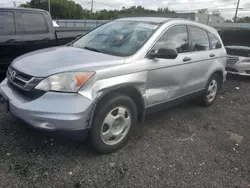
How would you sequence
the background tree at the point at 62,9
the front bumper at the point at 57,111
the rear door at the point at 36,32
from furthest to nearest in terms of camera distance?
the background tree at the point at 62,9, the rear door at the point at 36,32, the front bumper at the point at 57,111

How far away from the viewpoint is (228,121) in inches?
185

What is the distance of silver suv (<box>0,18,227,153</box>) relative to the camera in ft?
8.90

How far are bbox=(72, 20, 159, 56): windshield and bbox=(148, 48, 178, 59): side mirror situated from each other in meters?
0.20

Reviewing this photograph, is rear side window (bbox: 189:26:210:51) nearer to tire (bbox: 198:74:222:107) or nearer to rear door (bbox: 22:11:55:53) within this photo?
tire (bbox: 198:74:222:107)

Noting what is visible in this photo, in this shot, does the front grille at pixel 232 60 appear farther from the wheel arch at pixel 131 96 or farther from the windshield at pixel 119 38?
the wheel arch at pixel 131 96

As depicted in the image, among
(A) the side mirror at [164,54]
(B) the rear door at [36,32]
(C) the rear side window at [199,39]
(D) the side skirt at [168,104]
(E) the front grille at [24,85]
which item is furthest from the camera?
(B) the rear door at [36,32]

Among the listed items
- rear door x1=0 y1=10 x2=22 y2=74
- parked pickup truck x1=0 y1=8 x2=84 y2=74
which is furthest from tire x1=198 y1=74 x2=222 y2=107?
rear door x1=0 y1=10 x2=22 y2=74

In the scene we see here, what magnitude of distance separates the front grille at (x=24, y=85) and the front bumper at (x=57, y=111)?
0.08 meters

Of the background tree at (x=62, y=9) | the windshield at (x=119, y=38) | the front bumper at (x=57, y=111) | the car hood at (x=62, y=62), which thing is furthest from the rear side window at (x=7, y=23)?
the background tree at (x=62, y=9)

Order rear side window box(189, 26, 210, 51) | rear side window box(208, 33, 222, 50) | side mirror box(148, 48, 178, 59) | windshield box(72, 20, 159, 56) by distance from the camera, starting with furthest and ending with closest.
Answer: rear side window box(208, 33, 222, 50) < rear side window box(189, 26, 210, 51) < windshield box(72, 20, 159, 56) < side mirror box(148, 48, 178, 59)

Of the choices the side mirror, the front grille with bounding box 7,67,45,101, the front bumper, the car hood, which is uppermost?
the side mirror

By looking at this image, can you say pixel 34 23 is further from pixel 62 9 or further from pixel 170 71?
pixel 62 9

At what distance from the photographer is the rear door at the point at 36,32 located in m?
5.49

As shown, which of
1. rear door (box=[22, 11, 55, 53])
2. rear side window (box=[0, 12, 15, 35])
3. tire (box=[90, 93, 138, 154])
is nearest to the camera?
tire (box=[90, 93, 138, 154])
